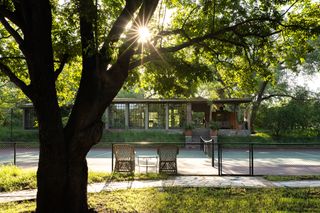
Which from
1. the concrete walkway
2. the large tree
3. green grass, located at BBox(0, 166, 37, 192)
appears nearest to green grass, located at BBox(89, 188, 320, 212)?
the concrete walkway

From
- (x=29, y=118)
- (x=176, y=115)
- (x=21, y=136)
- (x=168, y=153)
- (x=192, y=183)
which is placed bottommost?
(x=192, y=183)

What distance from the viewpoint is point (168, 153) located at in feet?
35.3

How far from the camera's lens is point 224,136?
1083 inches

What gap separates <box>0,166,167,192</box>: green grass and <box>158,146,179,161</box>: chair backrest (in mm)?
689

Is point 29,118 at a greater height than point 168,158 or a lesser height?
greater

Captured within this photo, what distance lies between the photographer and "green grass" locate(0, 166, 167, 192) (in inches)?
351

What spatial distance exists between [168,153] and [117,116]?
21.7 m

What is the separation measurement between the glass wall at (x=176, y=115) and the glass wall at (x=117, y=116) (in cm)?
521


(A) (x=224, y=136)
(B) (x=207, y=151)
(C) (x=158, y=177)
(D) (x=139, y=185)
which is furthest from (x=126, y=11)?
(A) (x=224, y=136)

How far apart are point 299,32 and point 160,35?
338cm

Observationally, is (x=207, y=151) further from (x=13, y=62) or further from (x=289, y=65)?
(x=13, y=62)

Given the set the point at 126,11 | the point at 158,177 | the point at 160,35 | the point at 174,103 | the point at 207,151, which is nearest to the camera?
the point at 126,11

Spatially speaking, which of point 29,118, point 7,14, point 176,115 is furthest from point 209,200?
A: point 29,118

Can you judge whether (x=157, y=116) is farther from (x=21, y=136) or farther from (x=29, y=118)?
(x=29, y=118)
